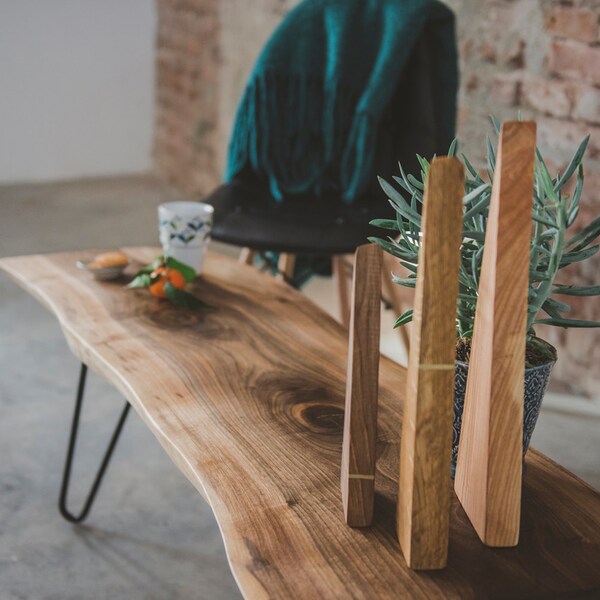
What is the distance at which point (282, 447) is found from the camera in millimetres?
987

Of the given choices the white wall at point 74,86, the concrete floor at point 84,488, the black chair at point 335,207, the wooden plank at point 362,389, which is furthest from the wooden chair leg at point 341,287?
the white wall at point 74,86

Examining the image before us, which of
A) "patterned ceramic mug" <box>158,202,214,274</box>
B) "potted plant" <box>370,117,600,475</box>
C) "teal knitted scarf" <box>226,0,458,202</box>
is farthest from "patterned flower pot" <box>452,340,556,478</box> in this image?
"teal knitted scarf" <box>226,0,458,202</box>

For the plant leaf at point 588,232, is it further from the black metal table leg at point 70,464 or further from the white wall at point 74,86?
the white wall at point 74,86

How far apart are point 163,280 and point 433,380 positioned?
81cm

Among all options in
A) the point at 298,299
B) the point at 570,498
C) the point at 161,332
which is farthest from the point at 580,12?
the point at 570,498

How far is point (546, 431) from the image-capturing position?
1.98 m

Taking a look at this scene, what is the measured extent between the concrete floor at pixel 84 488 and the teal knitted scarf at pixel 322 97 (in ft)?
1.74

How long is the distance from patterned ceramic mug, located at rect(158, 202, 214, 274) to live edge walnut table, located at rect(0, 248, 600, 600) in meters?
0.07

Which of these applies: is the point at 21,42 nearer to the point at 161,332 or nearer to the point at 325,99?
the point at 325,99

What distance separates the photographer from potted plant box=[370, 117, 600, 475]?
2.64ft

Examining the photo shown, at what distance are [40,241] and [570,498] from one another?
2615 millimetres

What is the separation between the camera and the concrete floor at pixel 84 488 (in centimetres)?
145

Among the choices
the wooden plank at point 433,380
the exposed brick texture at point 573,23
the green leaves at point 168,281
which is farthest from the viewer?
the exposed brick texture at point 573,23

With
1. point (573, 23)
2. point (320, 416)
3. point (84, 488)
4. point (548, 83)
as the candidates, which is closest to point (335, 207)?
point (548, 83)
